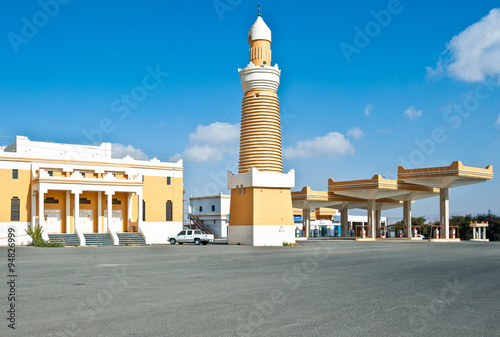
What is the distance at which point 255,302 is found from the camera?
37.4 ft

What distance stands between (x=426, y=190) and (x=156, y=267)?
48059 mm

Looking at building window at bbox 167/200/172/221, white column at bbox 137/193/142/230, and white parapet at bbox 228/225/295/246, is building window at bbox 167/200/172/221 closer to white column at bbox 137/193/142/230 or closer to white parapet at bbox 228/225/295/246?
white column at bbox 137/193/142/230

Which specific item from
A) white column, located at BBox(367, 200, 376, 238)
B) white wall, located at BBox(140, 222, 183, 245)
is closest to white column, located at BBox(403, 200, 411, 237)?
white column, located at BBox(367, 200, 376, 238)

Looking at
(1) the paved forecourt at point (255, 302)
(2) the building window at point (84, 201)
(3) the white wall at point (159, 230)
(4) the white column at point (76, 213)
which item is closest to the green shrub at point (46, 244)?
(4) the white column at point (76, 213)

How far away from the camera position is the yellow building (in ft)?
139

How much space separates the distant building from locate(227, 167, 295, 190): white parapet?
97.7 ft

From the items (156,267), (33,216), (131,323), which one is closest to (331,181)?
(33,216)

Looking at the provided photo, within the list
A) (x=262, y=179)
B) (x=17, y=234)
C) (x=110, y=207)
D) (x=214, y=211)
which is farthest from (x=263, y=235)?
(x=214, y=211)

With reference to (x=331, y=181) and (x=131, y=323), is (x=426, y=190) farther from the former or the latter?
(x=131, y=323)

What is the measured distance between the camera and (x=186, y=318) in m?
9.66

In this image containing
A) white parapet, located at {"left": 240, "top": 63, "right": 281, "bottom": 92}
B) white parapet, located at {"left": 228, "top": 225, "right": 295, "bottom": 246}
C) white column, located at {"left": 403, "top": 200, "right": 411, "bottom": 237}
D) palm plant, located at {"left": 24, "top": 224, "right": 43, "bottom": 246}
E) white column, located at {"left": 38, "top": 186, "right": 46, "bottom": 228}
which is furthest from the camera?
white column, located at {"left": 403, "top": 200, "right": 411, "bottom": 237}

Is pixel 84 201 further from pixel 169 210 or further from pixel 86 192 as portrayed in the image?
pixel 169 210

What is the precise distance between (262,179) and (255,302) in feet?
97.8

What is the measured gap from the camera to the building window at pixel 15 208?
42.3m
